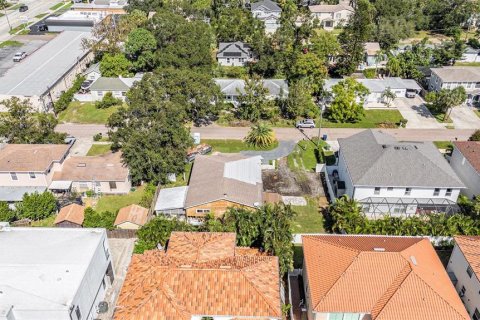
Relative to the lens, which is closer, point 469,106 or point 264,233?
point 264,233

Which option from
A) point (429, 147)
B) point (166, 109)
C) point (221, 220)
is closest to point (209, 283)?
point (221, 220)

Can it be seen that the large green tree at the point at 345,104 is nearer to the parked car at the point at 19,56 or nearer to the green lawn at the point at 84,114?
the green lawn at the point at 84,114

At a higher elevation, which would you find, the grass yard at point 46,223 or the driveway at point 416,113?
the grass yard at point 46,223

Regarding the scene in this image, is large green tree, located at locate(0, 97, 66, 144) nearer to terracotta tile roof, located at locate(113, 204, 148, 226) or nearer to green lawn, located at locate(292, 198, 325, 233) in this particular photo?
terracotta tile roof, located at locate(113, 204, 148, 226)

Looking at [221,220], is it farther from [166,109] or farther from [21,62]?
[21,62]

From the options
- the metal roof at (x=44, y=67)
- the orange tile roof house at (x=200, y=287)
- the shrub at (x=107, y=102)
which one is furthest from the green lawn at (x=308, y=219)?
the metal roof at (x=44, y=67)

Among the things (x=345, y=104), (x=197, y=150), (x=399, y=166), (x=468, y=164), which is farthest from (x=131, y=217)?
(x=468, y=164)
